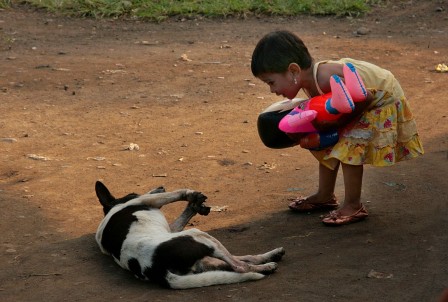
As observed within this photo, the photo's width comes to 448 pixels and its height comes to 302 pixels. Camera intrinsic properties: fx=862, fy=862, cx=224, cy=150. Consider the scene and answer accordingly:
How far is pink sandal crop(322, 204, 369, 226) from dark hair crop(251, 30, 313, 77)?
962mm

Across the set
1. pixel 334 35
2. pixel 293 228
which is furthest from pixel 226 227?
pixel 334 35

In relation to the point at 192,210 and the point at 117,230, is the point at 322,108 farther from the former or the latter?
the point at 117,230

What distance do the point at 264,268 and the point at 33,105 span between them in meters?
3.97

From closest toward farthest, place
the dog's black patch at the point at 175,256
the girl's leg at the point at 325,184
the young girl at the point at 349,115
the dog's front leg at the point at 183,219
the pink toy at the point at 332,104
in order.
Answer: the dog's black patch at the point at 175,256, the pink toy at the point at 332,104, the young girl at the point at 349,115, the dog's front leg at the point at 183,219, the girl's leg at the point at 325,184

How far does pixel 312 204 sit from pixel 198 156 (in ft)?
4.55

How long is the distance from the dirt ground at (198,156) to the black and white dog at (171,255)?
3.0 inches

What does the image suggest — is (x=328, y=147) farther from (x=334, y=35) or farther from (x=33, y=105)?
(x=334, y=35)

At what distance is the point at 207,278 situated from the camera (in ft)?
14.8

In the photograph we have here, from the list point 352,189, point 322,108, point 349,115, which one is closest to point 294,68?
point 322,108

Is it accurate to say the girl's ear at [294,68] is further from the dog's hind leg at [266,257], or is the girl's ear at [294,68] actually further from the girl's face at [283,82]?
the dog's hind leg at [266,257]

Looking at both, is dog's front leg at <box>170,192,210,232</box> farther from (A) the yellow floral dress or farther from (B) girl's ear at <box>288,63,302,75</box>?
(B) girl's ear at <box>288,63,302,75</box>

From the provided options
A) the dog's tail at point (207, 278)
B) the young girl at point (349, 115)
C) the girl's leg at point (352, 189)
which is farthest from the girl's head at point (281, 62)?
the dog's tail at point (207, 278)

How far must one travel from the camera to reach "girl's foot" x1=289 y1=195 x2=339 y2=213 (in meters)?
5.63

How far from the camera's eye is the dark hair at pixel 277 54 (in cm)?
513
